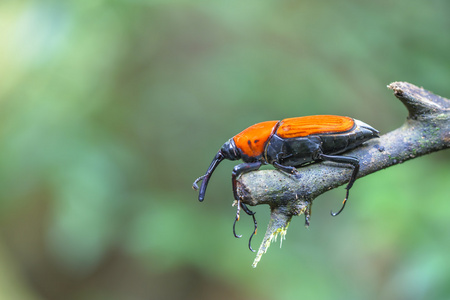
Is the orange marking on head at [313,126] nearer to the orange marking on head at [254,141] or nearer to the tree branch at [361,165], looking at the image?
the orange marking on head at [254,141]

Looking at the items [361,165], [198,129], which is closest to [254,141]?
[361,165]

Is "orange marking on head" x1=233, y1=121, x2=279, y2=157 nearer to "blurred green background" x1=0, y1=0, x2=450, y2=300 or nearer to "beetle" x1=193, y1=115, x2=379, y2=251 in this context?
"beetle" x1=193, y1=115, x2=379, y2=251

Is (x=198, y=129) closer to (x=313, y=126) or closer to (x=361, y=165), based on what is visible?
(x=313, y=126)

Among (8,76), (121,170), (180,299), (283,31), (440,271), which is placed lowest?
(180,299)

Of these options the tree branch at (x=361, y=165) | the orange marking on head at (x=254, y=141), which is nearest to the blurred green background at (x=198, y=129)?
the tree branch at (x=361, y=165)

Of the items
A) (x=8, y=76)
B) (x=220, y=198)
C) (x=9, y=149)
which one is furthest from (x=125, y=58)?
(x=220, y=198)

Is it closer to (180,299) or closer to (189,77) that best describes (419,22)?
(189,77)
